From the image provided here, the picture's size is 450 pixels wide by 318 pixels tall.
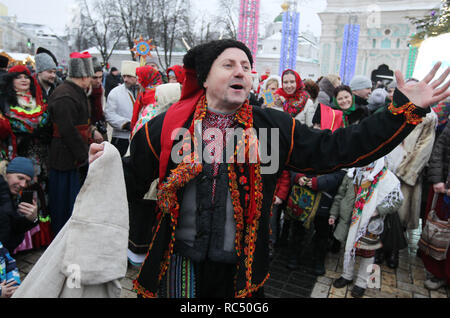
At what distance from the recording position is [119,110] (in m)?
5.30

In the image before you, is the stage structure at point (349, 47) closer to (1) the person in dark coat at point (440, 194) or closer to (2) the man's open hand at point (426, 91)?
(1) the person in dark coat at point (440, 194)

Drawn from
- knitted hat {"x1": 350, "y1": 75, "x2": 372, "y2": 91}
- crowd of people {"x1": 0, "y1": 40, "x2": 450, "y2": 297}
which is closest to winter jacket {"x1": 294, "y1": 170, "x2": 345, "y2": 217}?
crowd of people {"x1": 0, "y1": 40, "x2": 450, "y2": 297}

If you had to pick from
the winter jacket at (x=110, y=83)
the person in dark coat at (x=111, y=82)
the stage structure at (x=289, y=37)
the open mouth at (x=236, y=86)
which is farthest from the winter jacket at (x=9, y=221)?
the stage structure at (x=289, y=37)

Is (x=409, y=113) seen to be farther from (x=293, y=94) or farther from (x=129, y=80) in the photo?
(x=129, y=80)

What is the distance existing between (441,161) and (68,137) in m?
4.14

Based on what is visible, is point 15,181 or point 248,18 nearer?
point 15,181

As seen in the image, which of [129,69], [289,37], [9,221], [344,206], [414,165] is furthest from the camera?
[289,37]

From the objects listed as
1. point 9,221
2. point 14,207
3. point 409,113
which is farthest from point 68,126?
point 409,113

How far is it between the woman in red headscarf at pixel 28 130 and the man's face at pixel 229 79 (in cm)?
287

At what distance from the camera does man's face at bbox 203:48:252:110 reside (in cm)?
182

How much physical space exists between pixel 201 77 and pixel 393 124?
39.9 inches
